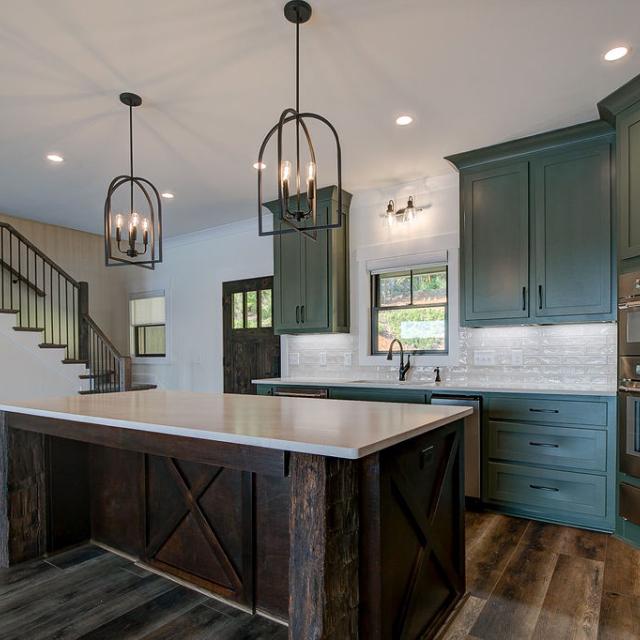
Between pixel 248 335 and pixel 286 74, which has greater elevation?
pixel 286 74

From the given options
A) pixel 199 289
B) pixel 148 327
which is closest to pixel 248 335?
pixel 199 289

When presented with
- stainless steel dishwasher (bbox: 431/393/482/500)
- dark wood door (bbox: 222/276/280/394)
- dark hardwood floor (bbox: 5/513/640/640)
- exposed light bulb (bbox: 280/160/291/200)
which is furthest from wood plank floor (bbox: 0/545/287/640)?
dark wood door (bbox: 222/276/280/394)

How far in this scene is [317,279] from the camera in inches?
186

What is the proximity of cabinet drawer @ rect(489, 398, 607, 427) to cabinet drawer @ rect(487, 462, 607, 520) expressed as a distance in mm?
364

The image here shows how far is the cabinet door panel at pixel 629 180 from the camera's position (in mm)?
2887

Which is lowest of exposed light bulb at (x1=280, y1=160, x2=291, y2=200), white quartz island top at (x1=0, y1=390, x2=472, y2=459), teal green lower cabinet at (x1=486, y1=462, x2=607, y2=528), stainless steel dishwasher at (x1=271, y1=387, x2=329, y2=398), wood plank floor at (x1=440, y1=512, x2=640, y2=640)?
wood plank floor at (x1=440, y1=512, x2=640, y2=640)

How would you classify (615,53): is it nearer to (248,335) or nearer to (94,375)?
(248,335)

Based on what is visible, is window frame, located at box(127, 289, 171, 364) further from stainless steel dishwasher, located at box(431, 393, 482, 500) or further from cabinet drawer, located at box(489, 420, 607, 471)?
cabinet drawer, located at box(489, 420, 607, 471)

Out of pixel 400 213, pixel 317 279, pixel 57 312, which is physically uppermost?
pixel 400 213

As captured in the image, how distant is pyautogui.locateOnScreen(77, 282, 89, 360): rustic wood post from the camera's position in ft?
→ 19.4

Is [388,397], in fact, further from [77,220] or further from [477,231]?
[77,220]

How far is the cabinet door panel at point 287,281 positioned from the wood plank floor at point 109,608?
2834 millimetres

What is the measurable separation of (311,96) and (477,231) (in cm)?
179

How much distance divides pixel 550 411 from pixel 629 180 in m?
1.63
